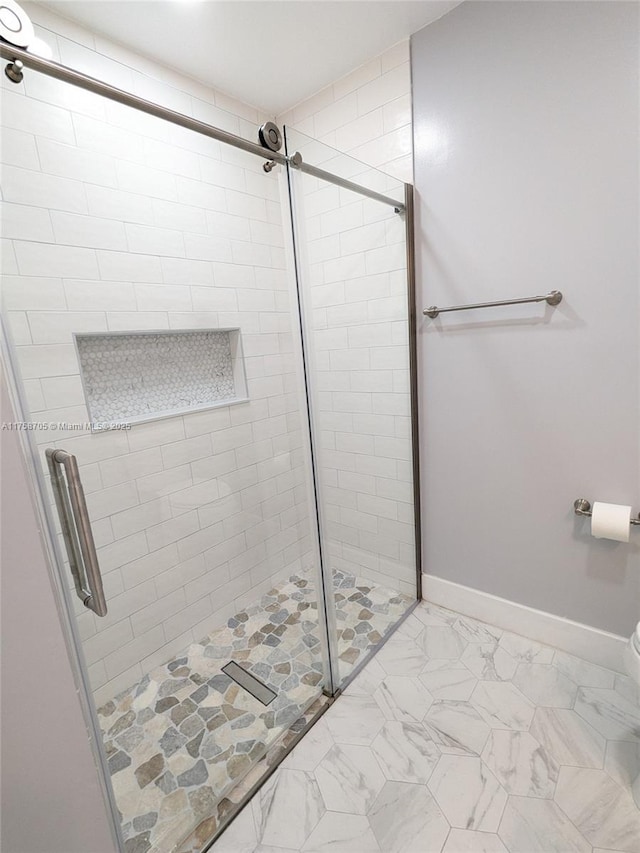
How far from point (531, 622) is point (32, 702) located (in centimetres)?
182

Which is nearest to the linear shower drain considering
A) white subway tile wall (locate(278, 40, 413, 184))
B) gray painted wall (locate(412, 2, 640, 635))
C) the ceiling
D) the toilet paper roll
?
gray painted wall (locate(412, 2, 640, 635))

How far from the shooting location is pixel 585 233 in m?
1.38

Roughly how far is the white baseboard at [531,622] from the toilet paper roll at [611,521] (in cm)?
47

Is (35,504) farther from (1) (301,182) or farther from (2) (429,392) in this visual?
(2) (429,392)

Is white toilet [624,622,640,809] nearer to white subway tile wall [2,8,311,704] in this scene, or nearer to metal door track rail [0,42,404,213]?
white subway tile wall [2,8,311,704]

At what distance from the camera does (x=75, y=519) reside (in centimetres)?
84

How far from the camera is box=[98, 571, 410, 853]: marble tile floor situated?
4.00 ft

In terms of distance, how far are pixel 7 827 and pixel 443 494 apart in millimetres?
1718

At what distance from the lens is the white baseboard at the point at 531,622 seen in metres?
1.59

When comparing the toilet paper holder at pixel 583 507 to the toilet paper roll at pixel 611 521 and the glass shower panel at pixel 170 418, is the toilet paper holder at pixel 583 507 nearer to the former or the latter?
the toilet paper roll at pixel 611 521

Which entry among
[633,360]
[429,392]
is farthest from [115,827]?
[633,360]

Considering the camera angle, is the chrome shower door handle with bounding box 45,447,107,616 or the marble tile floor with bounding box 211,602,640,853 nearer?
the chrome shower door handle with bounding box 45,447,107,616

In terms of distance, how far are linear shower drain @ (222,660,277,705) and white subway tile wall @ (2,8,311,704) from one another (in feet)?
0.68

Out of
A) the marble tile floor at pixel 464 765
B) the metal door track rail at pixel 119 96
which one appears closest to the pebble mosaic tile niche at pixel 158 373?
the metal door track rail at pixel 119 96
